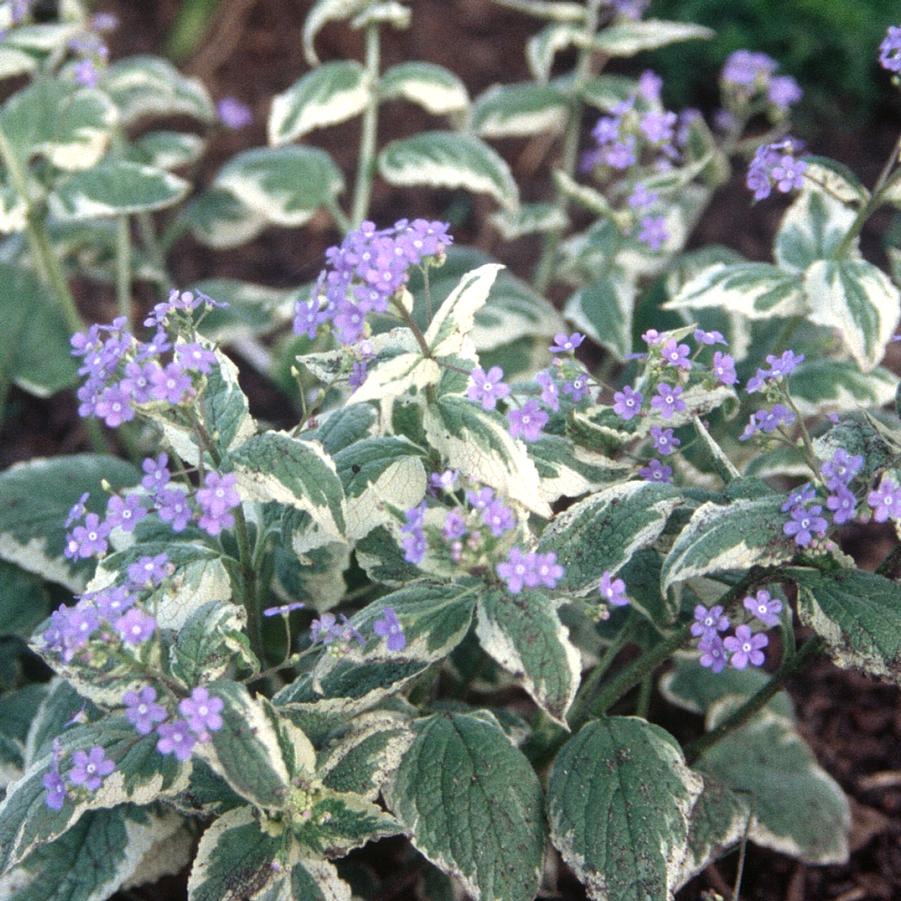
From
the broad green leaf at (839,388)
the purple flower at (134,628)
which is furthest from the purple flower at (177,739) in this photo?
the broad green leaf at (839,388)

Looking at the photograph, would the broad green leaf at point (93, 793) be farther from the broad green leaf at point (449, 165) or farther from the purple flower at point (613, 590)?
the broad green leaf at point (449, 165)

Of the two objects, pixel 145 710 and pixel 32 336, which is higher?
pixel 145 710

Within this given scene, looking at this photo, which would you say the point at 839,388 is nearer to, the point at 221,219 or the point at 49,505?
the point at 49,505

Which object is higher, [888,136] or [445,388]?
[445,388]

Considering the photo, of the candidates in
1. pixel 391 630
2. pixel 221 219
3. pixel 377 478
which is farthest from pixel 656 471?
pixel 221 219

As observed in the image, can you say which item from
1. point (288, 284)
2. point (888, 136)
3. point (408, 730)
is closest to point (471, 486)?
point (408, 730)

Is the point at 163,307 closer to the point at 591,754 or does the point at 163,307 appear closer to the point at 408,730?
the point at 408,730
